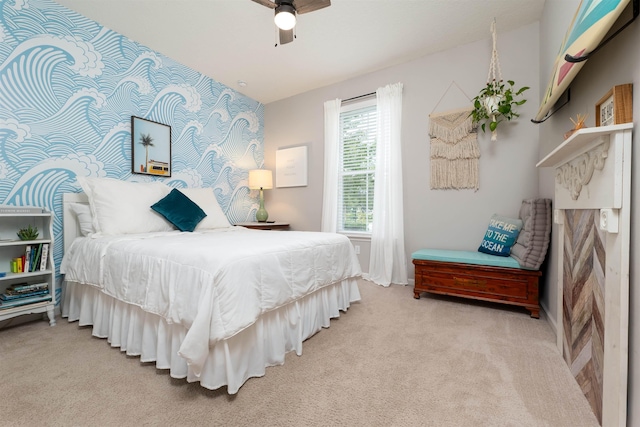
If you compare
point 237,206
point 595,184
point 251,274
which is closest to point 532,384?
point 595,184

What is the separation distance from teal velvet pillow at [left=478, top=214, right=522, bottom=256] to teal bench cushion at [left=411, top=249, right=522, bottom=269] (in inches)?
2.5

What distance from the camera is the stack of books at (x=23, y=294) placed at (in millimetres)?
1986

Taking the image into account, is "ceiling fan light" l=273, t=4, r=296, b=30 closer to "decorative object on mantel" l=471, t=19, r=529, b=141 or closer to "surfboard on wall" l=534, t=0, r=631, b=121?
"surfboard on wall" l=534, t=0, r=631, b=121

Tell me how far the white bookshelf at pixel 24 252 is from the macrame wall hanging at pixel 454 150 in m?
3.67

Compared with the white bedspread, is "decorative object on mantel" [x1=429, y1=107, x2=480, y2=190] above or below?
above

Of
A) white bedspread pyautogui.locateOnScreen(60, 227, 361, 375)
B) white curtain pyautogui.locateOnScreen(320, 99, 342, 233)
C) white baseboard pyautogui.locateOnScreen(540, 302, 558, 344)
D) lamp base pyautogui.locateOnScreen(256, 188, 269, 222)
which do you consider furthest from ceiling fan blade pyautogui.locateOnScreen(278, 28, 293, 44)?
white baseboard pyautogui.locateOnScreen(540, 302, 558, 344)

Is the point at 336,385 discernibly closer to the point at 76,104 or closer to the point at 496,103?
the point at 496,103

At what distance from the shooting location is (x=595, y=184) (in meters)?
1.23

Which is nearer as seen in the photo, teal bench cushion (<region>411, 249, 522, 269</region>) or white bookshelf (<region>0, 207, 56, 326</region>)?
white bookshelf (<region>0, 207, 56, 326</region>)

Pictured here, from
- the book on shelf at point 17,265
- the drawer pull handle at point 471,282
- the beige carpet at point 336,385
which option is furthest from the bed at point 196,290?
the drawer pull handle at point 471,282

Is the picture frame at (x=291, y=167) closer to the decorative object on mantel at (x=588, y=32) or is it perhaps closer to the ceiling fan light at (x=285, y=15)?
the ceiling fan light at (x=285, y=15)

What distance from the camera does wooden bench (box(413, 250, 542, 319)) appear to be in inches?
91.4

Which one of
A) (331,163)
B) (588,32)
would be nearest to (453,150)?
(331,163)

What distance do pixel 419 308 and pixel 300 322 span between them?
1.32 m
